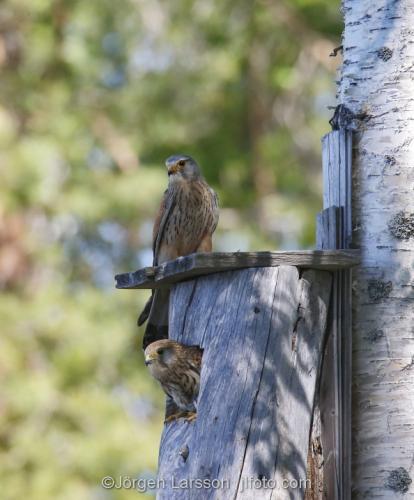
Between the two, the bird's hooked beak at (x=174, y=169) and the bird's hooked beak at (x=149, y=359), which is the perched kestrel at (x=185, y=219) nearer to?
the bird's hooked beak at (x=174, y=169)

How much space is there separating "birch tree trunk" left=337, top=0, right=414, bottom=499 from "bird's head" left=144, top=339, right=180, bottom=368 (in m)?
0.66

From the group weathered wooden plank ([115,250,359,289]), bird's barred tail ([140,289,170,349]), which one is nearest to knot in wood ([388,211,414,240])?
weathered wooden plank ([115,250,359,289])

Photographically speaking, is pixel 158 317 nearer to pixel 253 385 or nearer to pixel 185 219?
pixel 185 219

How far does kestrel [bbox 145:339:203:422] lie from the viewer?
12.7ft

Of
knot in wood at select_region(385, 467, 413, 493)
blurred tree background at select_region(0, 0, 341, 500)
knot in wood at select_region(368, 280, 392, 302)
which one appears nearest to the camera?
knot in wood at select_region(385, 467, 413, 493)

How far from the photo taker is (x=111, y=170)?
12953 millimetres

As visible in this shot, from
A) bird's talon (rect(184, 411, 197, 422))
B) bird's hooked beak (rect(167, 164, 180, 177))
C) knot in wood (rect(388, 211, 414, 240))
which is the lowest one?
bird's talon (rect(184, 411, 197, 422))

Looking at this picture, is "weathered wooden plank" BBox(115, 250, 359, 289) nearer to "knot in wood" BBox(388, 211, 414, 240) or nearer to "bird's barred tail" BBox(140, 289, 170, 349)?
"knot in wood" BBox(388, 211, 414, 240)

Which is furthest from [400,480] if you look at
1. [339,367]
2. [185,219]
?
[185,219]

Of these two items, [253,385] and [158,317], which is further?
[158,317]

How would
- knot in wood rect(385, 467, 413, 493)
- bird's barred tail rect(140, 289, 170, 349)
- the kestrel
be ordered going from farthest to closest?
1. bird's barred tail rect(140, 289, 170, 349)
2. the kestrel
3. knot in wood rect(385, 467, 413, 493)

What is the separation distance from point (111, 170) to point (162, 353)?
9.14 meters

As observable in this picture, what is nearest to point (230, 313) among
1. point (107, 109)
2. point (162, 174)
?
point (162, 174)

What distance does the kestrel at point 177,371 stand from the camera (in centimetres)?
388
